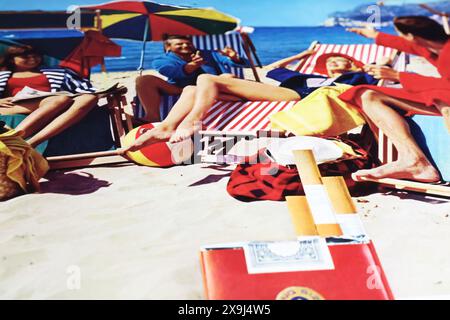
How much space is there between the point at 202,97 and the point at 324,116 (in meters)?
0.80

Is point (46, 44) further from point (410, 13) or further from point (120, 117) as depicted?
point (410, 13)

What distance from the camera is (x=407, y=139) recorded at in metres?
2.91

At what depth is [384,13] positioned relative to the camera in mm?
3338

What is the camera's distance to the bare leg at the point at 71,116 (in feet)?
11.5

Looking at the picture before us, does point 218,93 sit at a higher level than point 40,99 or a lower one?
higher

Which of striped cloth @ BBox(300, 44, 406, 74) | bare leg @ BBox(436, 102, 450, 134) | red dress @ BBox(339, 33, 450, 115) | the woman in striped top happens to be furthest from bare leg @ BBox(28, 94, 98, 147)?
bare leg @ BBox(436, 102, 450, 134)

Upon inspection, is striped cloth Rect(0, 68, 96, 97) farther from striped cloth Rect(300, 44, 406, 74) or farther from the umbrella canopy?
striped cloth Rect(300, 44, 406, 74)

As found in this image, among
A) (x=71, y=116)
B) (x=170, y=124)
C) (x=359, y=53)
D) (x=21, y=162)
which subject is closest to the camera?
(x=21, y=162)

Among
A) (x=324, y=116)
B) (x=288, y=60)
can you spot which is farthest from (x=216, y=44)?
(x=324, y=116)

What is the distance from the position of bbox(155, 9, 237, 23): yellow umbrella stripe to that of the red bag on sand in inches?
47.3

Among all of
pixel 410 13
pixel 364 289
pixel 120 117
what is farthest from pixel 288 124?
pixel 364 289

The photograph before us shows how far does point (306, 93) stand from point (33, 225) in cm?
186

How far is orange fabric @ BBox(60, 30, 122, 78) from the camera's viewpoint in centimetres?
389

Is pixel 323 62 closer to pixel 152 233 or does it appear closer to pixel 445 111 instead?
pixel 445 111
